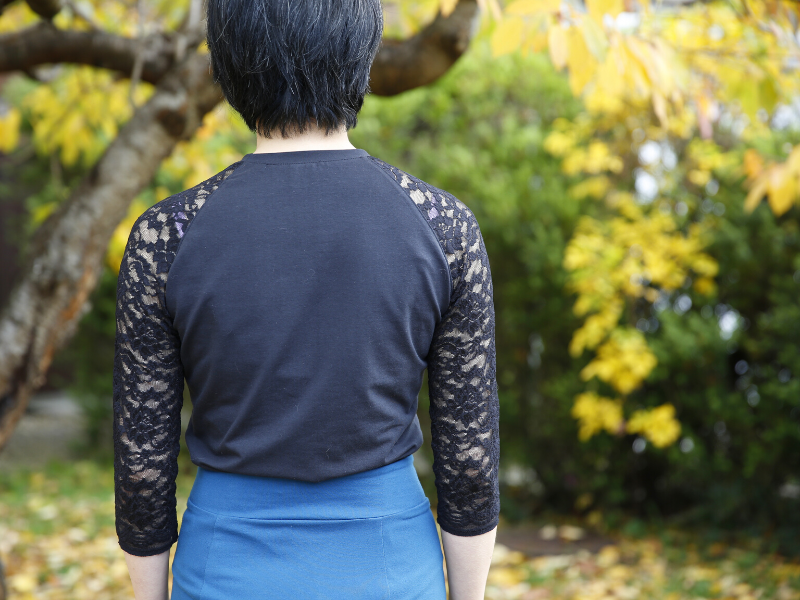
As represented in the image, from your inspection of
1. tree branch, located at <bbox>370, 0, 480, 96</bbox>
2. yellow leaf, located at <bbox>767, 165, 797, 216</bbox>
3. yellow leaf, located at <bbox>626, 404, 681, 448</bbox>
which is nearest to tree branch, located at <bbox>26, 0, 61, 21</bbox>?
tree branch, located at <bbox>370, 0, 480, 96</bbox>

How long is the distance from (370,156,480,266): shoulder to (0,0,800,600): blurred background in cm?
152

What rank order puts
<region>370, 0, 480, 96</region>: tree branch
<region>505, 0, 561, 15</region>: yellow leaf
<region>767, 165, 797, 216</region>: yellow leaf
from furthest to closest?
<region>370, 0, 480, 96</region>: tree branch
<region>767, 165, 797, 216</region>: yellow leaf
<region>505, 0, 561, 15</region>: yellow leaf

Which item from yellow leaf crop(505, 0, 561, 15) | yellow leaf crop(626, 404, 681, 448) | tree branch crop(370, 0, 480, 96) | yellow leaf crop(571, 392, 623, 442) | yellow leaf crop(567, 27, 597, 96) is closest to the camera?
yellow leaf crop(505, 0, 561, 15)

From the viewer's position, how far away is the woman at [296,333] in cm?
107

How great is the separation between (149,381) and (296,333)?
29cm

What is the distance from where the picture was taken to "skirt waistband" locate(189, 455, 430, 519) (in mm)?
1146

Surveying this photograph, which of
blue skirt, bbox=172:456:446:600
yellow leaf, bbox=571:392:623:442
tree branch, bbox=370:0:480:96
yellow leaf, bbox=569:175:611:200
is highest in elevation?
tree branch, bbox=370:0:480:96

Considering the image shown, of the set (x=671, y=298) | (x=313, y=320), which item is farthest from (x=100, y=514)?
(x=313, y=320)

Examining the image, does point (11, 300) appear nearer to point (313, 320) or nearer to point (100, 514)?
point (313, 320)

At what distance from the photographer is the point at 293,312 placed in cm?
107

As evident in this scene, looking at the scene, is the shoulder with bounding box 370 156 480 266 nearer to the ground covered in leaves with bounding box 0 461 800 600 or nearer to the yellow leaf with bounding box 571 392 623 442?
the ground covered in leaves with bounding box 0 461 800 600

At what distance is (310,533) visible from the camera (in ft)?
3.77

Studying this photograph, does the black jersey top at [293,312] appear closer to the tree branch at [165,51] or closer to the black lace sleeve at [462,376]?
the black lace sleeve at [462,376]

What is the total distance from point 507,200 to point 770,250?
1.53 meters
